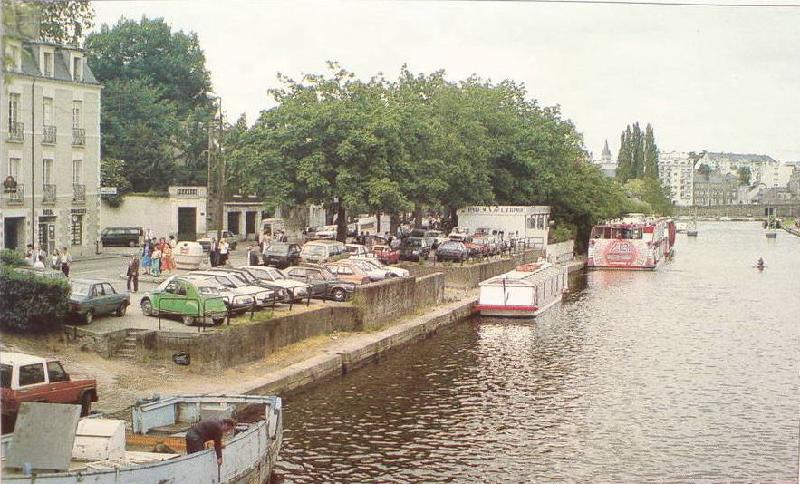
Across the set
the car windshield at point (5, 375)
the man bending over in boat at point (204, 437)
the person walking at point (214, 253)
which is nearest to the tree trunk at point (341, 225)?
the person walking at point (214, 253)

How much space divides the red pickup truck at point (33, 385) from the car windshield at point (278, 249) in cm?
2097

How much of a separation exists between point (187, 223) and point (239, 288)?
2.79 meters

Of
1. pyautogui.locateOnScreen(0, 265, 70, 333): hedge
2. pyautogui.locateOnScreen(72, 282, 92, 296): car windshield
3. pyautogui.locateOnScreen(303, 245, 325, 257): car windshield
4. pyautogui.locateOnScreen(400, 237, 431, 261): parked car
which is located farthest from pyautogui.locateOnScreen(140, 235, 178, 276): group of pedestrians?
pyautogui.locateOnScreen(400, 237, 431, 261): parked car

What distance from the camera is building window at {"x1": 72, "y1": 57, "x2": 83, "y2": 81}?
2148 centimetres

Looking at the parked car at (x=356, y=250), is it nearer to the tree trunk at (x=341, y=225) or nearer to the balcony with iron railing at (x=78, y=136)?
the tree trunk at (x=341, y=225)

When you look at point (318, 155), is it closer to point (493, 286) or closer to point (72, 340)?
point (493, 286)

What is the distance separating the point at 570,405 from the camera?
24.6 meters

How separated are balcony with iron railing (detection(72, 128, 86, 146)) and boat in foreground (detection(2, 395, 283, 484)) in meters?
6.76

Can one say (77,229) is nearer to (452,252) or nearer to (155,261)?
(155,261)

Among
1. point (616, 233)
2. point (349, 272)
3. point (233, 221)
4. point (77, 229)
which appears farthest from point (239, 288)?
point (616, 233)

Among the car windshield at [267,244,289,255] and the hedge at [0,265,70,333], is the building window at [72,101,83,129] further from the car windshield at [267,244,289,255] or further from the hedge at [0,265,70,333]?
the car windshield at [267,244,289,255]

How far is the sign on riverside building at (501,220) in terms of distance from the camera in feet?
218

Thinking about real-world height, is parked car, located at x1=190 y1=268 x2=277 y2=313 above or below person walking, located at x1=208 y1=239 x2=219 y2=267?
below

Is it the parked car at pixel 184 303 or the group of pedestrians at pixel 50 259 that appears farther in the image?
the parked car at pixel 184 303
